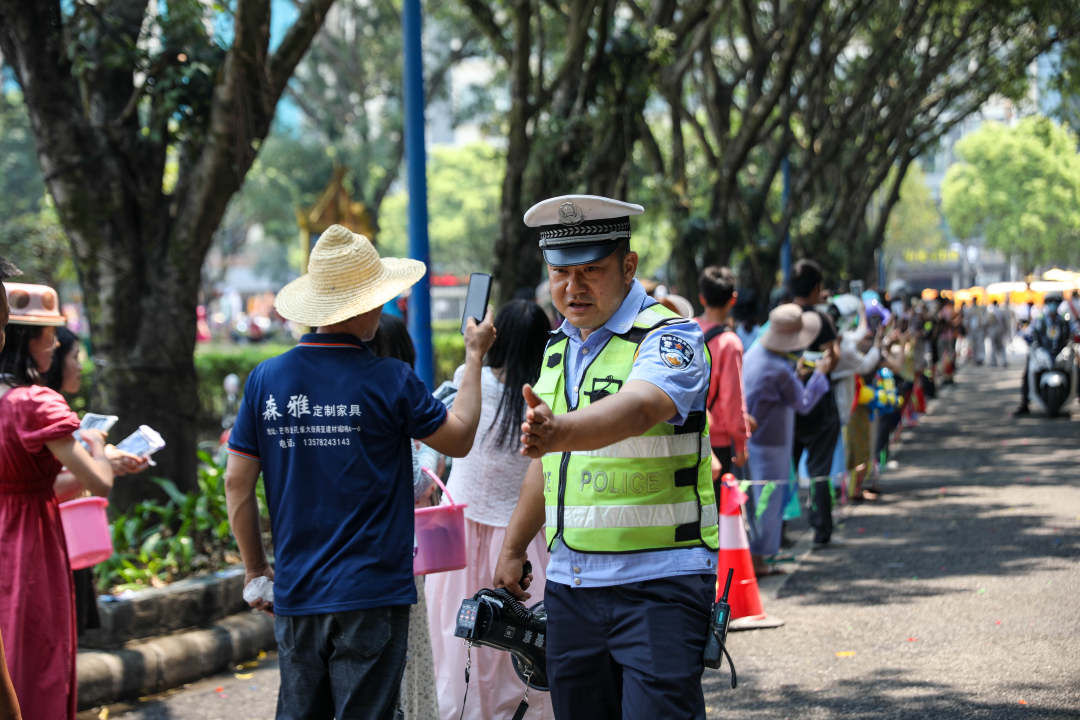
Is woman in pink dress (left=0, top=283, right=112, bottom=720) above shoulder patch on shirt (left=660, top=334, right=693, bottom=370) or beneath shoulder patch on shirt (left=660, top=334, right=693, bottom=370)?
beneath

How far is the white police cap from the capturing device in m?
3.41

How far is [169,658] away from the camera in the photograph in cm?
630

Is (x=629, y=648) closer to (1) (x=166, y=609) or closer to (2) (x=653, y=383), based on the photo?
(2) (x=653, y=383)

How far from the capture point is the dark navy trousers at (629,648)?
3.24m

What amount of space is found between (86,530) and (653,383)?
2903mm

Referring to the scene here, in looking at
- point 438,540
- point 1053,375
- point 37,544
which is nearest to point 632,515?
point 438,540

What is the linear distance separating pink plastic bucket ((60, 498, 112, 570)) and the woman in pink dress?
600mm

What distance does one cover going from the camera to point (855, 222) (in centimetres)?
2784

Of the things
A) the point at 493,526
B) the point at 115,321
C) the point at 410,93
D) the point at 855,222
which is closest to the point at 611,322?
the point at 493,526

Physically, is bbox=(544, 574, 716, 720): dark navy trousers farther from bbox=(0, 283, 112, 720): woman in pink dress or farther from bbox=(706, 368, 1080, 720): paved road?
bbox=(706, 368, 1080, 720): paved road

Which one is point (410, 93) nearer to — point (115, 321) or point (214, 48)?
point (214, 48)

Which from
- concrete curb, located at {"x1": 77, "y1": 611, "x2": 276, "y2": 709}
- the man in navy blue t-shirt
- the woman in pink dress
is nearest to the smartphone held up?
the man in navy blue t-shirt

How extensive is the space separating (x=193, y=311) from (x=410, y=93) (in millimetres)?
2247

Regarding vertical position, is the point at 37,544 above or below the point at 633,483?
below
